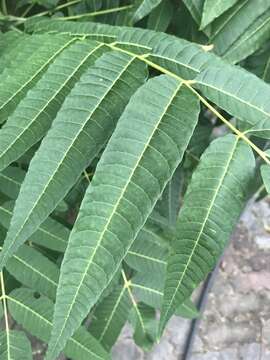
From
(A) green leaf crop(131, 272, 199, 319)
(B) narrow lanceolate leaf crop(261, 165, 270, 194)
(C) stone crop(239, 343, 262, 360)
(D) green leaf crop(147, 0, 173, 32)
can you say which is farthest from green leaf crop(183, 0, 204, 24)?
(C) stone crop(239, 343, 262, 360)

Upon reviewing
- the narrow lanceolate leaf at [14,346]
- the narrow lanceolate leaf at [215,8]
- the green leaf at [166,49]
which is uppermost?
the narrow lanceolate leaf at [215,8]

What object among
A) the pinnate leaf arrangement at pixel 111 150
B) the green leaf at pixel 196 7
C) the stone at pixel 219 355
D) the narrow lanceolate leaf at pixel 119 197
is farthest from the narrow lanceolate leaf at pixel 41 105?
the stone at pixel 219 355

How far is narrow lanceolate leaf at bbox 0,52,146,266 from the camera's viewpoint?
1.98ft

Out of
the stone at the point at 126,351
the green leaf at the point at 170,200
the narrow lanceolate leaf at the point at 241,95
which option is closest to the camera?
the narrow lanceolate leaf at the point at 241,95

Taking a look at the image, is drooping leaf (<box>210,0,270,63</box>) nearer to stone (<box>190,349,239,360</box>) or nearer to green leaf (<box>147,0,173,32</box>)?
green leaf (<box>147,0,173,32</box>)

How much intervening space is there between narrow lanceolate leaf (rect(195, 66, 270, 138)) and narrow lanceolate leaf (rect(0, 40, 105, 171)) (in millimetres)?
→ 155

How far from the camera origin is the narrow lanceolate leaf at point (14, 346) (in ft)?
2.69

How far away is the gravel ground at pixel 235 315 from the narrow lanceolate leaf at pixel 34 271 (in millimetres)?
1051

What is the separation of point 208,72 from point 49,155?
8.8 inches

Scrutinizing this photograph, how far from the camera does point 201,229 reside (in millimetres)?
620

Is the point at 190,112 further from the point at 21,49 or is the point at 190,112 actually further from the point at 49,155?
the point at 21,49

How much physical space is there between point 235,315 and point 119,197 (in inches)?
60.8

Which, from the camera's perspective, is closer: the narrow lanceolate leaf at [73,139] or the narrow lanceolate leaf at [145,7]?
the narrow lanceolate leaf at [73,139]

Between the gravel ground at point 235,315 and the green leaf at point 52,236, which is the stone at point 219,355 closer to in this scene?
the gravel ground at point 235,315
